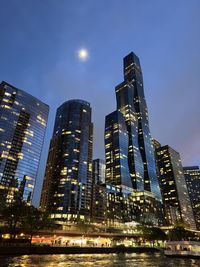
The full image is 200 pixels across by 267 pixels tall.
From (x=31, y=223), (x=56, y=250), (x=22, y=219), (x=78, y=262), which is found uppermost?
(x=22, y=219)

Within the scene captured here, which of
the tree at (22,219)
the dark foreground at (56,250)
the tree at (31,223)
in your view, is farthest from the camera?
the tree at (31,223)

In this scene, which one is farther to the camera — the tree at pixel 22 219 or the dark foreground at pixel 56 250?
the tree at pixel 22 219

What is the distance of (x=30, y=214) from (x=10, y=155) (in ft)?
366

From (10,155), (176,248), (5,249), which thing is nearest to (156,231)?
(176,248)

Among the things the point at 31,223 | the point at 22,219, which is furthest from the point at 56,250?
the point at 22,219

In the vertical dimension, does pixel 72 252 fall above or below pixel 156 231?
below

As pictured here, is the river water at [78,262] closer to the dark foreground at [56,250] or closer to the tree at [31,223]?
the dark foreground at [56,250]

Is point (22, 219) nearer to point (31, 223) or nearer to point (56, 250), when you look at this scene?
point (31, 223)

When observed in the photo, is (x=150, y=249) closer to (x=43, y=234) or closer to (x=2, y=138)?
(x=43, y=234)

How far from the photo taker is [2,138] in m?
190

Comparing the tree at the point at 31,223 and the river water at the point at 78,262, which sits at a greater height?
the tree at the point at 31,223

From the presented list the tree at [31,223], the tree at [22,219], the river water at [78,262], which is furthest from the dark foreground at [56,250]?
the tree at [31,223]

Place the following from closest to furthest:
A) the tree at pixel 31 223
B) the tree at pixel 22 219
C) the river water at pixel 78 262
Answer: the river water at pixel 78 262
the tree at pixel 22 219
the tree at pixel 31 223

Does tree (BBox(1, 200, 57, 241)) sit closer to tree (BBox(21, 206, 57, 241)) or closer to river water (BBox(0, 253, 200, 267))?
tree (BBox(21, 206, 57, 241))
